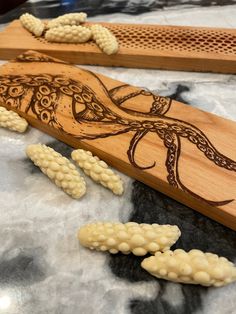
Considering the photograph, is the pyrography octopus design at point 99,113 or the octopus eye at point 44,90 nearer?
the pyrography octopus design at point 99,113

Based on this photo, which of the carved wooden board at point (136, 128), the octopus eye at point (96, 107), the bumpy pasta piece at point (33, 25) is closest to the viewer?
the carved wooden board at point (136, 128)

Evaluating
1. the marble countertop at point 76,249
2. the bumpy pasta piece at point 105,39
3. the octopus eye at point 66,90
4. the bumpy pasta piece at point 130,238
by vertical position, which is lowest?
the marble countertop at point 76,249

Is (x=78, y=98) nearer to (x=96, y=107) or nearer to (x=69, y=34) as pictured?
(x=96, y=107)

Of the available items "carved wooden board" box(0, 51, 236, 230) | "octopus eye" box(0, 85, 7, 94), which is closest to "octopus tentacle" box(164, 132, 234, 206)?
"carved wooden board" box(0, 51, 236, 230)

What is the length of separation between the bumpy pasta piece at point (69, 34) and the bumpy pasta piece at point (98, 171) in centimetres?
47

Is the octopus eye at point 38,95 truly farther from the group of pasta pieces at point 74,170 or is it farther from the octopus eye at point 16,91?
the group of pasta pieces at point 74,170

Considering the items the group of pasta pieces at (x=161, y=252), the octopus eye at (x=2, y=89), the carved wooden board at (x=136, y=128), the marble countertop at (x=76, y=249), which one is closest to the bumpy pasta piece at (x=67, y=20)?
the carved wooden board at (x=136, y=128)

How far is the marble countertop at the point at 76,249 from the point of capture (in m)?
0.48

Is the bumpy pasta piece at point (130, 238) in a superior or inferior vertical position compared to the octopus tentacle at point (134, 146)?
inferior

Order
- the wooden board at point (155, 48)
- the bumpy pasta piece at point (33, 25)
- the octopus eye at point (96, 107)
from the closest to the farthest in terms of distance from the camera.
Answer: the octopus eye at point (96, 107) → the wooden board at point (155, 48) → the bumpy pasta piece at point (33, 25)

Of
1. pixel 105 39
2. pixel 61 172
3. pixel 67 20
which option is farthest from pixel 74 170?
pixel 67 20

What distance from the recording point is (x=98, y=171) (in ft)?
1.99

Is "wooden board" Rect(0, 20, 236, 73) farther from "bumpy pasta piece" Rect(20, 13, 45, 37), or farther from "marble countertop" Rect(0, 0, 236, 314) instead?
"marble countertop" Rect(0, 0, 236, 314)

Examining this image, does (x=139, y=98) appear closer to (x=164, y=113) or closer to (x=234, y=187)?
(x=164, y=113)
